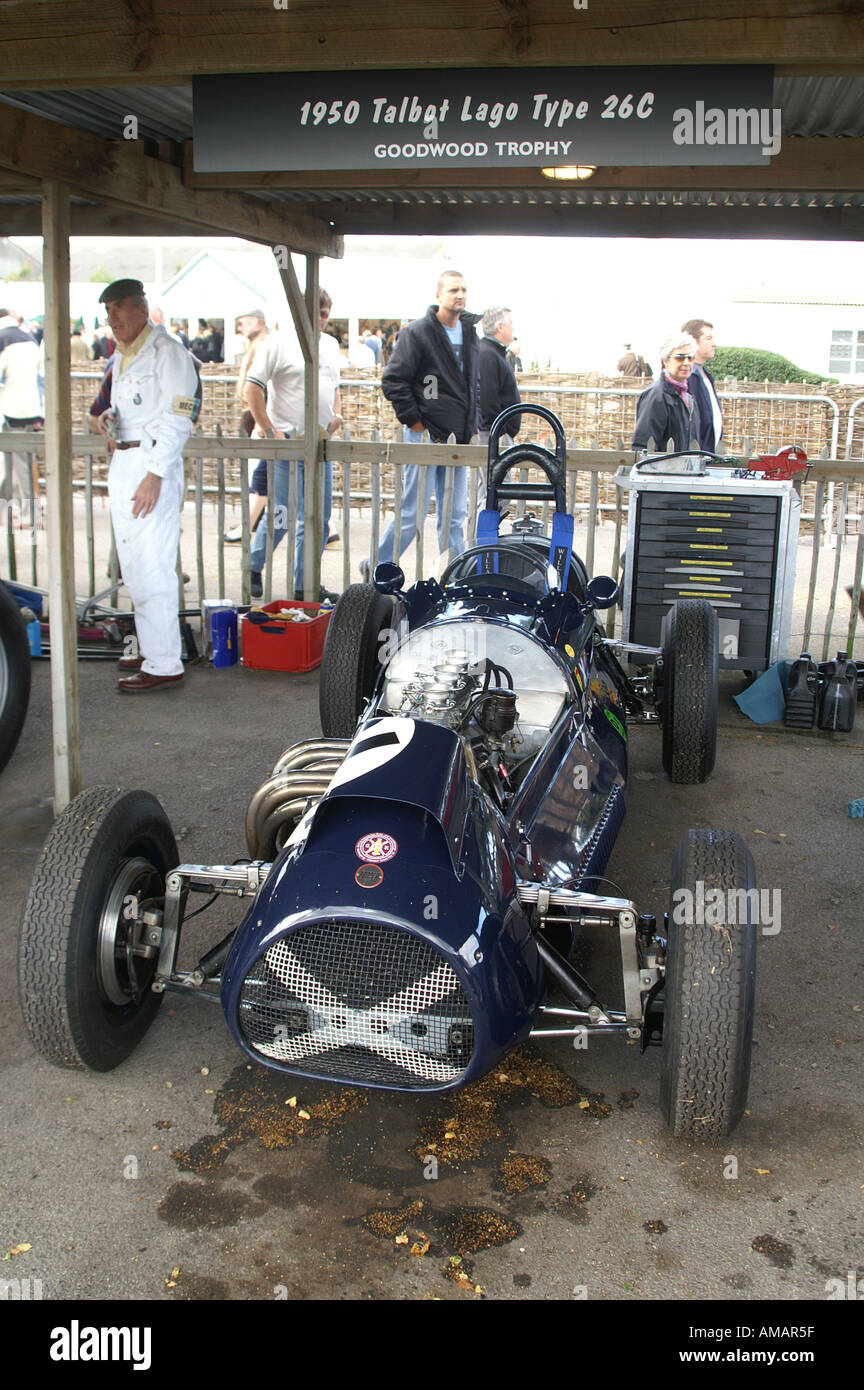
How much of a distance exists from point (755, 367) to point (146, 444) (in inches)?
838

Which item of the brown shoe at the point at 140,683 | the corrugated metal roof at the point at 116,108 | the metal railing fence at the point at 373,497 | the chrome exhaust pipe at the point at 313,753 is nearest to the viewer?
the chrome exhaust pipe at the point at 313,753

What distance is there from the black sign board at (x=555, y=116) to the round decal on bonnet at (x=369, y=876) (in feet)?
8.50

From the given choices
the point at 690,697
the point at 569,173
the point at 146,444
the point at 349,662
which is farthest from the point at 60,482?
the point at 569,173

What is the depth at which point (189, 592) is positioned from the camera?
31.7 ft

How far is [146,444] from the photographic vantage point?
264 inches

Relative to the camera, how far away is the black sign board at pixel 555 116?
13.3ft

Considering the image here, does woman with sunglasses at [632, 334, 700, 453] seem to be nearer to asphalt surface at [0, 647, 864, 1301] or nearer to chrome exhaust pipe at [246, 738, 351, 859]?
asphalt surface at [0, 647, 864, 1301]

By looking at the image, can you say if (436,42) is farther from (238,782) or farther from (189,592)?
(189,592)

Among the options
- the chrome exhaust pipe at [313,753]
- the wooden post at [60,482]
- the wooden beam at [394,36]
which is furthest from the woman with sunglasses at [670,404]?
the chrome exhaust pipe at [313,753]

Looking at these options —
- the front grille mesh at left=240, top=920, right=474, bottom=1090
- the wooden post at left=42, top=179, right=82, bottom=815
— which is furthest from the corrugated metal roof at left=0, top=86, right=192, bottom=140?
the front grille mesh at left=240, top=920, right=474, bottom=1090

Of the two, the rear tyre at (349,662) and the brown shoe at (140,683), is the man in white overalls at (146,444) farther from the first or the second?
the rear tyre at (349,662)

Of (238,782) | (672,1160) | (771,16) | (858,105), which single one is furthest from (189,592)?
(672,1160)

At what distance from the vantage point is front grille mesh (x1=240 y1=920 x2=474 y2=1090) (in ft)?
8.83
